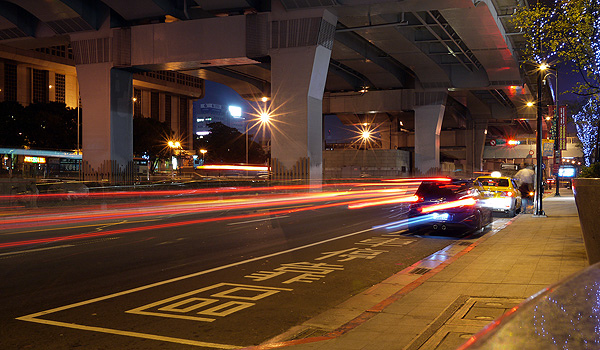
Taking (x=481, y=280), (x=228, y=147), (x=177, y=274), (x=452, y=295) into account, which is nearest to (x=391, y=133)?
(x=228, y=147)

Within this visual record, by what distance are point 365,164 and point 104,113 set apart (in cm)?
3287

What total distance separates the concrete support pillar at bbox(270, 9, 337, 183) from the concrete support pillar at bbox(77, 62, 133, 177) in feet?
34.6

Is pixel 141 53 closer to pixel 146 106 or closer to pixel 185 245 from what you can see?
pixel 185 245

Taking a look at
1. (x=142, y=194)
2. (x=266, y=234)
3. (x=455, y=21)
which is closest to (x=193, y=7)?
(x=142, y=194)

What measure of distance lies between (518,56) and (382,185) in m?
14.5

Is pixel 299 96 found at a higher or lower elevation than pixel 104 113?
higher

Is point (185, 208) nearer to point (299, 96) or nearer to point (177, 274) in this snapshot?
point (299, 96)

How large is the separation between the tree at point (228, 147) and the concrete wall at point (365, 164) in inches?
1722

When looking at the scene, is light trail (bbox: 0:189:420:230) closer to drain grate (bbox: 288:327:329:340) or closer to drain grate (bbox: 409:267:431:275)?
drain grate (bbox: 409:267:431:275)

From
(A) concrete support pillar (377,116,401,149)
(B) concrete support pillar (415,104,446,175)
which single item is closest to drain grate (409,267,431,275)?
(B) concrete support pillar (415,104,446,175)

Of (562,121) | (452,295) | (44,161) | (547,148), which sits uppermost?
(562,121)

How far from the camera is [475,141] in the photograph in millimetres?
73188

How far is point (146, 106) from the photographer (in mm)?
98562

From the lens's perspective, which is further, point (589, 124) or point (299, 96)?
point (589, 124)
